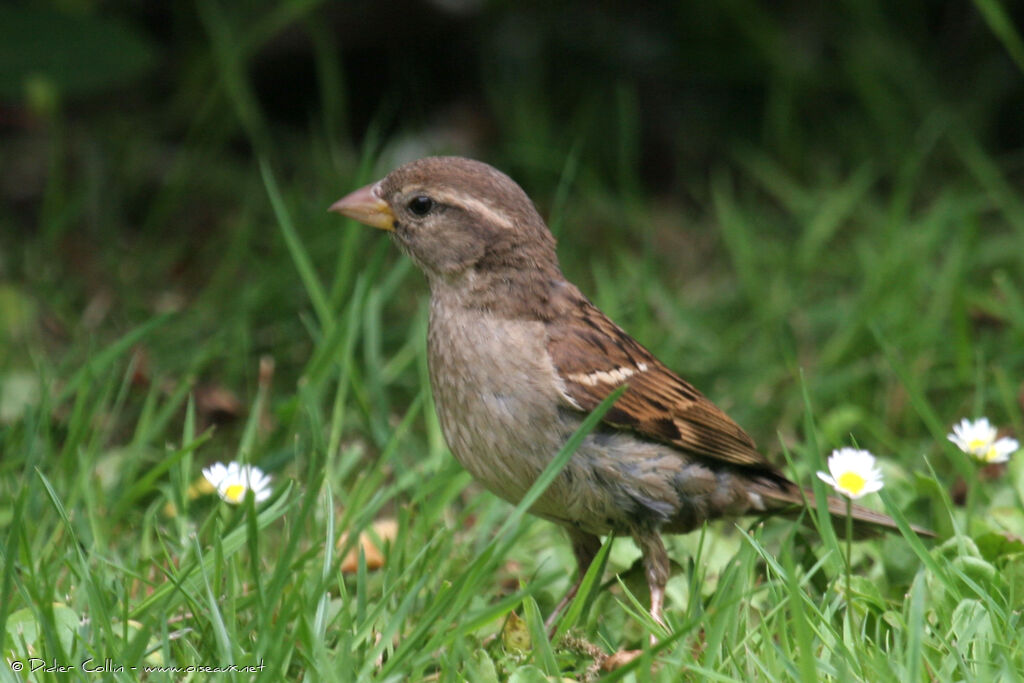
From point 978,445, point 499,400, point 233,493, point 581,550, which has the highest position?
point 978,445

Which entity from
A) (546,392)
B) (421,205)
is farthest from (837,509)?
(421,205)

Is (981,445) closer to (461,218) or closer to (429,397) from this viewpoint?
(461,218)

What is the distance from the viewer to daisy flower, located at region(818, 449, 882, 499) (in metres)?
3.12

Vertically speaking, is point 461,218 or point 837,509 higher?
point 461,218

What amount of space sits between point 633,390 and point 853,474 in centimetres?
61

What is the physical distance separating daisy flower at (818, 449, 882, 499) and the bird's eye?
130 cm

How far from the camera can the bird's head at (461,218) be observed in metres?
3.46

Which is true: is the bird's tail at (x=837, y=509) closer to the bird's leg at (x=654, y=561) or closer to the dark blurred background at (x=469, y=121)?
the bird's leg at (x=654, y=561)

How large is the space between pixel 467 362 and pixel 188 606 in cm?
91

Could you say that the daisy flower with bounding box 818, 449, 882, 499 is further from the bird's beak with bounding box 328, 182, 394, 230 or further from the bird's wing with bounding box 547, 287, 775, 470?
the bird's beak with bounding box 328, 182, 394, 230

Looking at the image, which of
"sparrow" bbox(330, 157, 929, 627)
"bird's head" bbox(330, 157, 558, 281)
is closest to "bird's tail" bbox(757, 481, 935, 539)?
"sparrow" bbox(330, 157, 929, 627)

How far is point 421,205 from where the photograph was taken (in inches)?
139

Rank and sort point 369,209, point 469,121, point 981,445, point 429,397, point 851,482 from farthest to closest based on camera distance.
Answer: point 469,121 < point 429,397 < point 369,209 < point 981,445 < point 851,482

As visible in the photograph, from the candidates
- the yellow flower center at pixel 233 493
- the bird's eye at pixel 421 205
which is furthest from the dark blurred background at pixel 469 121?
the yellow flower center at pixel 233 493
